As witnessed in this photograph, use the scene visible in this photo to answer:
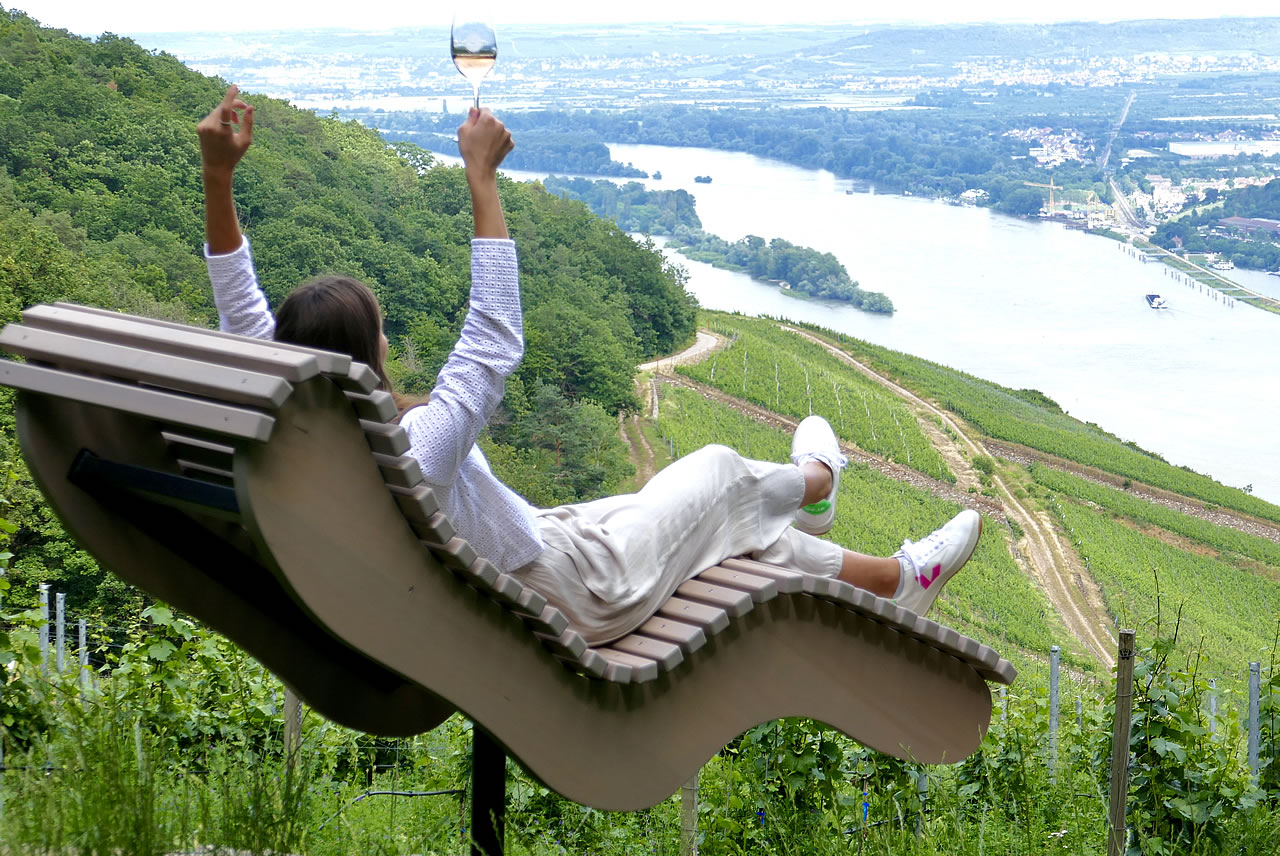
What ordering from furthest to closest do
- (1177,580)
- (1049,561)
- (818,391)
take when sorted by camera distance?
(818,391), (1049,561), (1177,580)

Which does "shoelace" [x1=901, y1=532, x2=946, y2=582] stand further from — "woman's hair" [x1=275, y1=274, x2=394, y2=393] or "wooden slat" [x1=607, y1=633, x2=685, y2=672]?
"woman's hair" [x1=275, y1=274, x2=394, y2=393]

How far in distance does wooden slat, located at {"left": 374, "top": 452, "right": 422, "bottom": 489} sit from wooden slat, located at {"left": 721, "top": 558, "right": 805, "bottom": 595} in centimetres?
76

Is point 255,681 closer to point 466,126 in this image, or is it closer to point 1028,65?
point 466,126

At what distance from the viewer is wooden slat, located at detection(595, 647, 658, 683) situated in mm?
1612

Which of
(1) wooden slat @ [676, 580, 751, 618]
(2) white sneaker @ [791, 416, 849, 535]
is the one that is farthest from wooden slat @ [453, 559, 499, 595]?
(2) white sneaker @ [791, 416, 849, 535]

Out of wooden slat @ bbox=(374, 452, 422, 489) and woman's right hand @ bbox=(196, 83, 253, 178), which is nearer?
wooden slat @ bbox=(374, 452, 422, 489)

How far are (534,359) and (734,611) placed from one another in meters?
36.0

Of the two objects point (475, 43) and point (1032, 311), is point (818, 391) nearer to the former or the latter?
point (1032, 311)

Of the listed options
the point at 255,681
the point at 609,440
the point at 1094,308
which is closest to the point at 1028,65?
the point at 1094,308

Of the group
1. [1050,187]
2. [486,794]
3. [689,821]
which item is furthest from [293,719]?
[1050,187]

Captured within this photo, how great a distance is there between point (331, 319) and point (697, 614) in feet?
2.35

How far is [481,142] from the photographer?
1.51 metres

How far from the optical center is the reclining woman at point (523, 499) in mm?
1476

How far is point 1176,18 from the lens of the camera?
13400cm
